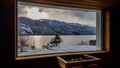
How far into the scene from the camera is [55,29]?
2.85 meters

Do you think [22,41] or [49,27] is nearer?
[22,41]

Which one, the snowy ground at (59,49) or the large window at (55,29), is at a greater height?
the large window at (55,29)

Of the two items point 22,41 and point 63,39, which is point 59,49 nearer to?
point 63,39

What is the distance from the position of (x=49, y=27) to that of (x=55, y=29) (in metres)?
0.14

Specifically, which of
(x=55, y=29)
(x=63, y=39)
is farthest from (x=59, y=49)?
(x=55, y=29)

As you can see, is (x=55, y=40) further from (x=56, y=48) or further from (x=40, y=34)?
(x=40, y=34)

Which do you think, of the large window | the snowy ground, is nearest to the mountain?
the large window

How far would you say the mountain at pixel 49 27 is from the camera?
2.58m

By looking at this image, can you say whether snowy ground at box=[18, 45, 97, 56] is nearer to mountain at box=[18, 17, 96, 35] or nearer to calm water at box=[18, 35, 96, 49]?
calm water at box=[18, 35, 96, 49]

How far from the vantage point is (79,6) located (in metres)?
2.85

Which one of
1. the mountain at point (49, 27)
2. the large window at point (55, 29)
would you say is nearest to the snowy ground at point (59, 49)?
the large window at point (55, 29)

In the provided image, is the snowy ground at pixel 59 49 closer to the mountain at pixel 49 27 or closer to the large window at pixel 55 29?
the large window at pixel 55 29
